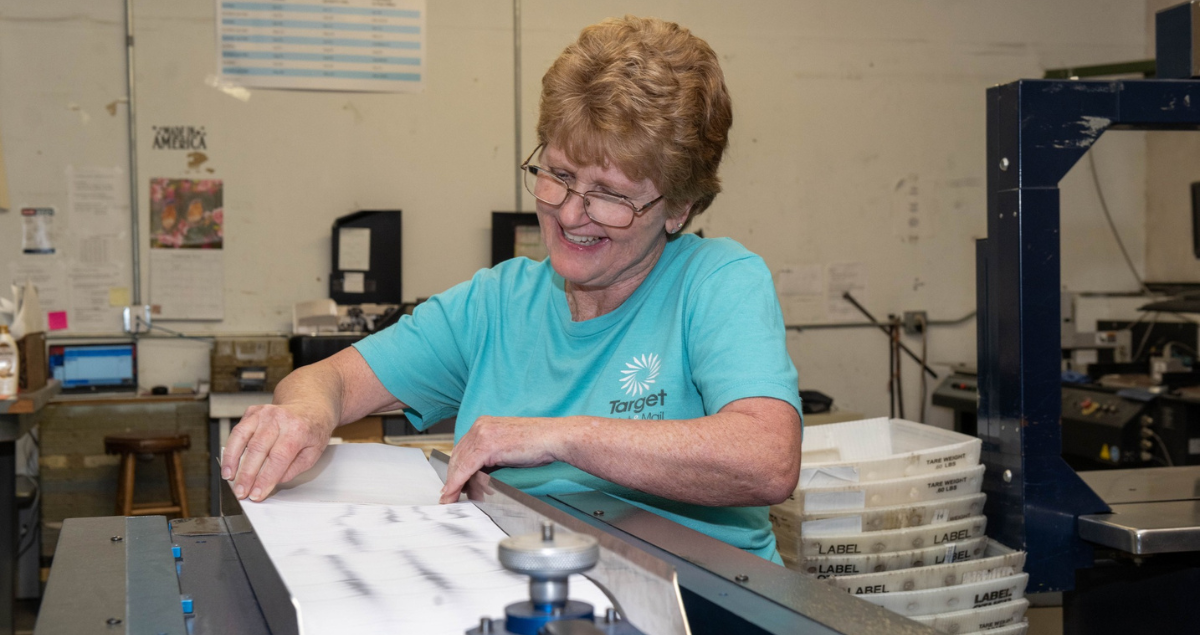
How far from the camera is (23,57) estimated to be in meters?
3.74

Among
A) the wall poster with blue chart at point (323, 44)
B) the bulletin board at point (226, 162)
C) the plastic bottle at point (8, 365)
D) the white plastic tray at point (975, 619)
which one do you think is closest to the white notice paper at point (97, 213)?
the bulletin board at point (226, 162)

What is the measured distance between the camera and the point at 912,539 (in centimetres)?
143

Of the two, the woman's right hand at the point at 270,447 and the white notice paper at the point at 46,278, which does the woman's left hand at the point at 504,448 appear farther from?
the white notice paper at the point at 46,278

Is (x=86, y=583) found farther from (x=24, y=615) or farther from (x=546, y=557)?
(x=24, y=615)

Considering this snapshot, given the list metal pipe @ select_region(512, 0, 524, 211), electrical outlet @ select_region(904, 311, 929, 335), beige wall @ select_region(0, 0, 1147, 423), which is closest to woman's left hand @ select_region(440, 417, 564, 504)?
beige wall @ select_region(0, 0, 1147, 423)

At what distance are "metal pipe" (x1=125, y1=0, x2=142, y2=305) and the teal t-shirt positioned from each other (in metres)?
2.78

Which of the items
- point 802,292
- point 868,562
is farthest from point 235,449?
point 802,292

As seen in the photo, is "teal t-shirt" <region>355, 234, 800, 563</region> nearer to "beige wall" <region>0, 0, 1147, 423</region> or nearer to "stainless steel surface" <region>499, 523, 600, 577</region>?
"stainless steel surface" <region>499, 523, 600, 577</region>

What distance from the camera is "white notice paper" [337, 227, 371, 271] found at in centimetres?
395

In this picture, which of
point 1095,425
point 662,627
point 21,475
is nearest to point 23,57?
point 21,475

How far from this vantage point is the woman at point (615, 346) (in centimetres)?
102

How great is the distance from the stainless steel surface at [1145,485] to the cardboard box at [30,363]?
2.87 m

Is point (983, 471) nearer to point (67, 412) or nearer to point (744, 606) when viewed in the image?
point (744, 606)

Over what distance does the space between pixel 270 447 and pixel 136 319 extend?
313 centimetres
